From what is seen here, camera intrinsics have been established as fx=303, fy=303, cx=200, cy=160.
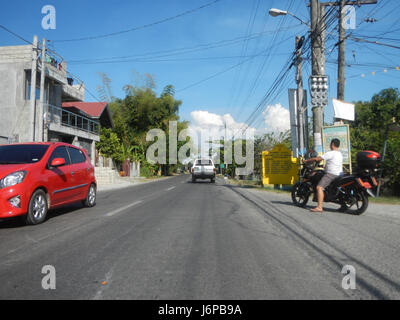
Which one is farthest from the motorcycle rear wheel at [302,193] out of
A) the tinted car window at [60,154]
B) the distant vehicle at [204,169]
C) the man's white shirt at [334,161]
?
the distant vehicle at [204,169]

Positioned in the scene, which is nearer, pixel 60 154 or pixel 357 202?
pixel 60 154

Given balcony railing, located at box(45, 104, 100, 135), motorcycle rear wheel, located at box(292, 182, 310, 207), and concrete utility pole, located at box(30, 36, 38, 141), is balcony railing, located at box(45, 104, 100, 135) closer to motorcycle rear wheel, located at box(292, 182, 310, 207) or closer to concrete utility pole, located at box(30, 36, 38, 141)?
concrete utility pole, located at box(30, 36, 38, 141)

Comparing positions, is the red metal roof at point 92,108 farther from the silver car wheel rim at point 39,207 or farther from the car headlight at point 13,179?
the car headlight at point 13,179

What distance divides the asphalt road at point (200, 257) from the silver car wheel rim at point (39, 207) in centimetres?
23

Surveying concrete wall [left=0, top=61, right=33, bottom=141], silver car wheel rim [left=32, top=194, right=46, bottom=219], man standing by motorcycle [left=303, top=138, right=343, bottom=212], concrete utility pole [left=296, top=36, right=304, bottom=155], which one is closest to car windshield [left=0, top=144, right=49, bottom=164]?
silver car wheel rim [left=32, top=194, right=46, bottom=219]

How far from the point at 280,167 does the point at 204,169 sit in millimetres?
7759

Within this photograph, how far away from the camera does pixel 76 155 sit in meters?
7.63

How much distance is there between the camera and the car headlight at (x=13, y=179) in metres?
5.12

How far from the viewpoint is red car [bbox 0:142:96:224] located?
516cm

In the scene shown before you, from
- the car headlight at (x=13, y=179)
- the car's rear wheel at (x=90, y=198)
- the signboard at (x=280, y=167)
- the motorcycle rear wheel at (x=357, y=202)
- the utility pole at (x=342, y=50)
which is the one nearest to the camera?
the car headlight at (x=13, y=179)

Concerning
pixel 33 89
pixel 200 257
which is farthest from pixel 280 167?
pixel 200 257

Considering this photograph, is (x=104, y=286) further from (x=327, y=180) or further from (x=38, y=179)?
(x=327, y=180)
